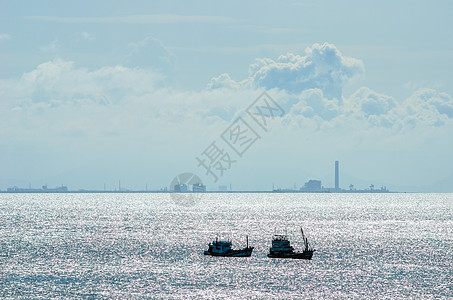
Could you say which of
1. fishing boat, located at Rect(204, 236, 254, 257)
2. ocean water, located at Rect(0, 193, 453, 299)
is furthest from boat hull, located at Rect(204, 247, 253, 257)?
ocean water, located at Rect(0, 193, 453, 299)

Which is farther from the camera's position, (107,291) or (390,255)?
(390,255)

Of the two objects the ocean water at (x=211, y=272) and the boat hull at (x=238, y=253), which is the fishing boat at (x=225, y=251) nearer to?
the boat hull at (x=238, y=253)

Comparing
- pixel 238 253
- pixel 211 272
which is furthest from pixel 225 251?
pixel 211 272

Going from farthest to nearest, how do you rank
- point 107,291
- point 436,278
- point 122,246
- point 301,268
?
point 122,246, point 301,268, point 436,278, point 107,291

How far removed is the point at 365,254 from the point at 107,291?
77607 millimetres

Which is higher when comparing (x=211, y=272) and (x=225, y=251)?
(x=225, y=251)

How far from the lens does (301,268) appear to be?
134 m

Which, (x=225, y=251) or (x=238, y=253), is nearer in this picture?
(x=225, y=251)

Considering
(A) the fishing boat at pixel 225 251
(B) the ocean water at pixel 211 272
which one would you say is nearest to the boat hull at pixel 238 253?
(A) the fishing boat at pixel 225 251

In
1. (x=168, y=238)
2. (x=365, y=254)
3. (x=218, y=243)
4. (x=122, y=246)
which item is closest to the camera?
(x=218, y=243)

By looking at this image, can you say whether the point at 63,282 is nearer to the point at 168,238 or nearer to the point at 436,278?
A: the point at 436,278

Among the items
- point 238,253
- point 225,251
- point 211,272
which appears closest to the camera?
point 211,272

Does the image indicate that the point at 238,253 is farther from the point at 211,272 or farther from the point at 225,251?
the point at 211,272

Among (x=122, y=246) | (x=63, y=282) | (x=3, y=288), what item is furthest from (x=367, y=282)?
(x=122, y=246)
